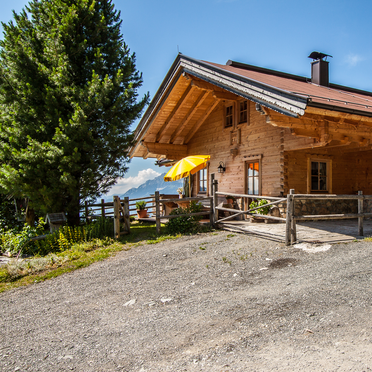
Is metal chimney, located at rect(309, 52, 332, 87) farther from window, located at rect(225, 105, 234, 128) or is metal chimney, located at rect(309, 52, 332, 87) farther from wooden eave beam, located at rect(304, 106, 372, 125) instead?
wooden eave beam, located at rect(304, 106, 372, 125)

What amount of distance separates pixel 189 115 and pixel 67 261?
8.63m

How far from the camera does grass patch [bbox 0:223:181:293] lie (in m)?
6.96

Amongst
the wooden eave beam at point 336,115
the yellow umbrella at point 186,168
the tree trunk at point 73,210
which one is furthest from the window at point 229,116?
the tree trunk at point 73,210

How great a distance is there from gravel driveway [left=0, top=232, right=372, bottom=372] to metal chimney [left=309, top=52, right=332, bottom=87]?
31.4ft

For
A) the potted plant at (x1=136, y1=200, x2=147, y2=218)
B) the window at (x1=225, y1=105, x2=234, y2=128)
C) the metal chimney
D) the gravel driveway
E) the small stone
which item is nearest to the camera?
the gravel driveway

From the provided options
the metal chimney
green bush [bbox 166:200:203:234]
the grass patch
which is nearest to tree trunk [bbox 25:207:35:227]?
the grass patch

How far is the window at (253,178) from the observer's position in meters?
12.0

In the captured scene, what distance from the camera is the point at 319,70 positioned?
45.8ft

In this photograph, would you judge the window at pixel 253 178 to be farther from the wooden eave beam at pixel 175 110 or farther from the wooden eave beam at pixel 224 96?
the wooden eave beam at pixel 175 110

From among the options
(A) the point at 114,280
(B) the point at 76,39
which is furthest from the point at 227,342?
(B) the point at 76,39

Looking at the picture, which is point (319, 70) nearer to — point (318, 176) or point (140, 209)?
point (318, 176)

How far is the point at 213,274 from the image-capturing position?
5945mm

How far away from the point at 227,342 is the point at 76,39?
11.3m

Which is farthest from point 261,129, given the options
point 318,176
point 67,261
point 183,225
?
point 67,261
